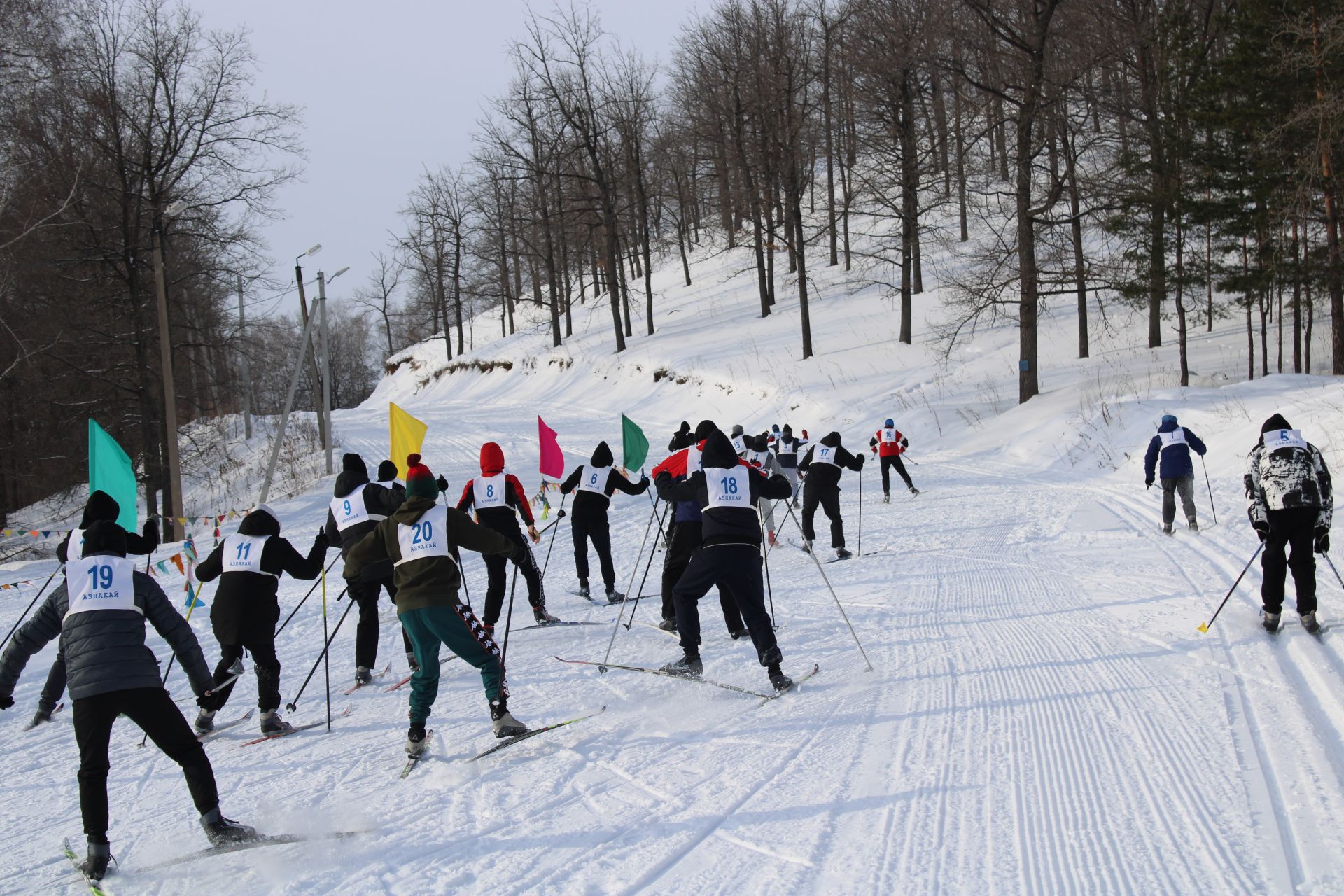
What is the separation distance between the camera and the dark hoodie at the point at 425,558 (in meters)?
5.88

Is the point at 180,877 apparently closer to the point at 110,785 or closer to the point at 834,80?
the point at 110,785

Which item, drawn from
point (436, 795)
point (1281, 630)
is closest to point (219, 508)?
point (436, 795)

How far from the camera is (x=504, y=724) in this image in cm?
600

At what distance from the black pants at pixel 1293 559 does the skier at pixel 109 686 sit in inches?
297

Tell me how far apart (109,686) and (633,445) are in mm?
8848

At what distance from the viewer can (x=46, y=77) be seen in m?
18.2

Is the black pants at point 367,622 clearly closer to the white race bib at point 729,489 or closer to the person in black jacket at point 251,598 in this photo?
the person in black jacket at point 251,598

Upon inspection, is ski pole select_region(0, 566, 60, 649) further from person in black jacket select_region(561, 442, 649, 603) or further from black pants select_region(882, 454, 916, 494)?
black pants select_region(882, 454, 916, 494)

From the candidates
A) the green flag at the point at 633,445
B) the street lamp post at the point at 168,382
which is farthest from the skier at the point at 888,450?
the street lamp post at the point at 168,382

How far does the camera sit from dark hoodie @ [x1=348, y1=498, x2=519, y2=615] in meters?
5.88

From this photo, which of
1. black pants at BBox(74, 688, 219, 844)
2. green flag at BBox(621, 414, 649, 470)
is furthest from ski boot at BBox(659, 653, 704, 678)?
green flag at BBox(621, 414, 649, 470)

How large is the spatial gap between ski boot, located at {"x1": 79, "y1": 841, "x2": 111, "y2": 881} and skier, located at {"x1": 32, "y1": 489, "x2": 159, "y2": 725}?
1.10 meters

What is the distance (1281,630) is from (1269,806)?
358 centimetres

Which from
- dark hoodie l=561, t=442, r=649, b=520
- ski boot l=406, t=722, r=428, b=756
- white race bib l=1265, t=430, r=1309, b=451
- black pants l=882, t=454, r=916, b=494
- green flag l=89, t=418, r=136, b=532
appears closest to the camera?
ski boot l=406, t=722, r=428, b=756
